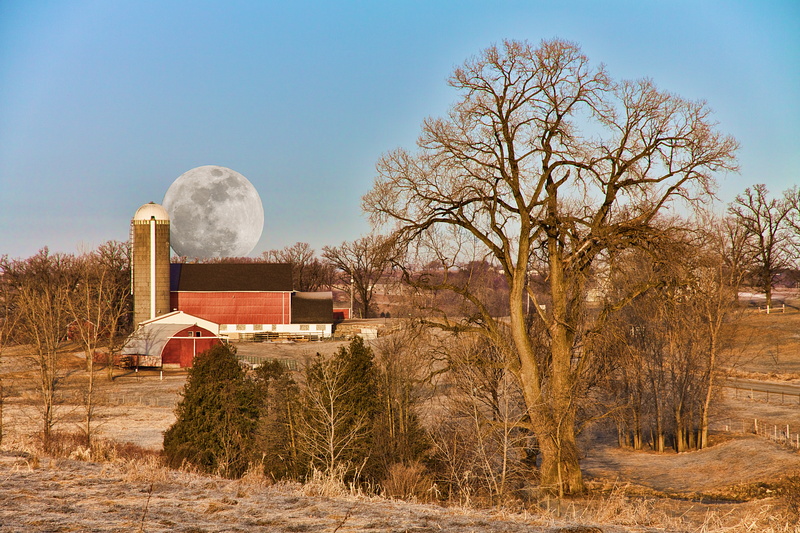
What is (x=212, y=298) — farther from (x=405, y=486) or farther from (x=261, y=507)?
(x=261, y=507)

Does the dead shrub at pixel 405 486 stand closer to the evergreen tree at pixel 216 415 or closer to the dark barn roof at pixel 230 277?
the evergreen tree at pixel 216 415

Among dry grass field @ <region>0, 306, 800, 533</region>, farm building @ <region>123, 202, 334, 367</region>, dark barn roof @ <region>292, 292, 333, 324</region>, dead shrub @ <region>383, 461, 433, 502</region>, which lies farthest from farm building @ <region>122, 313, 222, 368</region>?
dead shrub @ <region>383, 461, 433, 502</region>

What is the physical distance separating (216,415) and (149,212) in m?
45.8

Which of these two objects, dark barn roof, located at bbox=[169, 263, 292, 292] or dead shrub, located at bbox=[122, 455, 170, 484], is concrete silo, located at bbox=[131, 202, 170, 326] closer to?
dark barn roof, located at bbox=[169, 263, 292, 292]

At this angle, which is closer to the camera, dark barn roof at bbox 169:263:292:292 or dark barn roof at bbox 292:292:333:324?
dark barn roof at bbox 169:263:292:292

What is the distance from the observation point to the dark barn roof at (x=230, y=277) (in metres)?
65.9

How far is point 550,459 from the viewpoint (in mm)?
16250

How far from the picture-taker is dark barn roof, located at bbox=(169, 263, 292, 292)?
216ft

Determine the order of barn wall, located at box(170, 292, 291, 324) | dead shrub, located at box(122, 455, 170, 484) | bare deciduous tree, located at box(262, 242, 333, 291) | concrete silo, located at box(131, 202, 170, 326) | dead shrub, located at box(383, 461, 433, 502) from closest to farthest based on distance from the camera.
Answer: dead shrub, located at box(122, 455, 170, 484)
dead shrub, located at box(383, 461, 433, 502)
concrete silo, located at box(131, 202, 170, 326)
barn wall, located at box(170, 292, 291, 324)
bare deciduous tree, located at box(262, 242, 333, 291)

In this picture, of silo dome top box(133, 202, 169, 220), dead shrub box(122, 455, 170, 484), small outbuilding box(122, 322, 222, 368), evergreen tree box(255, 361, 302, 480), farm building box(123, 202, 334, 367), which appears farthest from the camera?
silo dome top box(133, 202, 169, 220)

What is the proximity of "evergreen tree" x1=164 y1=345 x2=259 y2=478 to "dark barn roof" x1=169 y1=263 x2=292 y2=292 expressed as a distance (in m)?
44.4

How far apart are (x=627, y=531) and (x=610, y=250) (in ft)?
29.4

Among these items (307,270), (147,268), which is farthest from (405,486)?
(307,270)

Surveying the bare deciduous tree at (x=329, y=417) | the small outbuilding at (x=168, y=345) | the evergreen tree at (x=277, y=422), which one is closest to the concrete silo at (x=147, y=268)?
the small outbuilding at (x=168, y=345)
